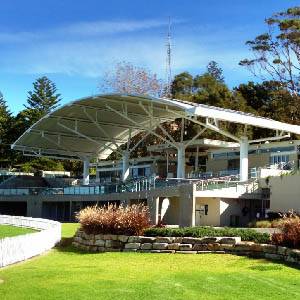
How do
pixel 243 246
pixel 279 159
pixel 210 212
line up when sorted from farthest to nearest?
pixel 279 159 → pixel 210 212 → pixel 243 246

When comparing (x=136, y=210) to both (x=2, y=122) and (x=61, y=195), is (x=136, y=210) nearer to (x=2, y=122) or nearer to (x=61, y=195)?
(x=61, y=195)

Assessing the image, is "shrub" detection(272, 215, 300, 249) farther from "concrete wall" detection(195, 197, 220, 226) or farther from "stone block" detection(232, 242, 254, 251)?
"concrete wall" detection(195, 197, 220, 226)

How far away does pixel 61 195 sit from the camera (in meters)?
49.0

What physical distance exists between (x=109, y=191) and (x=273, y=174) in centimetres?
1239

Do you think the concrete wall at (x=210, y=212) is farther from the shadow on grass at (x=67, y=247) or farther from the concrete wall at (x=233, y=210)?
the shadow on grass at (x=67, y=247)

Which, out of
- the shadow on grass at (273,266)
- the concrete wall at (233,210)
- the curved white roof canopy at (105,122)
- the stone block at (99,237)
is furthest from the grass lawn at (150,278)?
the curved white roof canopy at (105,122)

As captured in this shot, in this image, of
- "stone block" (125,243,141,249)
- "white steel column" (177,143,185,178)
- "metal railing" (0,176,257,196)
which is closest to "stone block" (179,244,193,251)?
"stone block" (125,243,141,249)

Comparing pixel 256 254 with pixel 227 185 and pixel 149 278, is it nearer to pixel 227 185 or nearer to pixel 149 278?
pixel 149 278

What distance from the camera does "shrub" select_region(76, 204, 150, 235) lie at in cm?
2042

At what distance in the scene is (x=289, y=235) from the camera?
16.8 meters

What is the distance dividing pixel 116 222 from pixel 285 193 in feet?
54.2

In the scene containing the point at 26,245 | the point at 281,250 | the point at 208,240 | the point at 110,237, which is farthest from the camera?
the point at 110,237

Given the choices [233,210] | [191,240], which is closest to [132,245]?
[191,240]

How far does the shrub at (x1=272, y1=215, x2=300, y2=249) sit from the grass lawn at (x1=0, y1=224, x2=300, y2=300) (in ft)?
3.03
